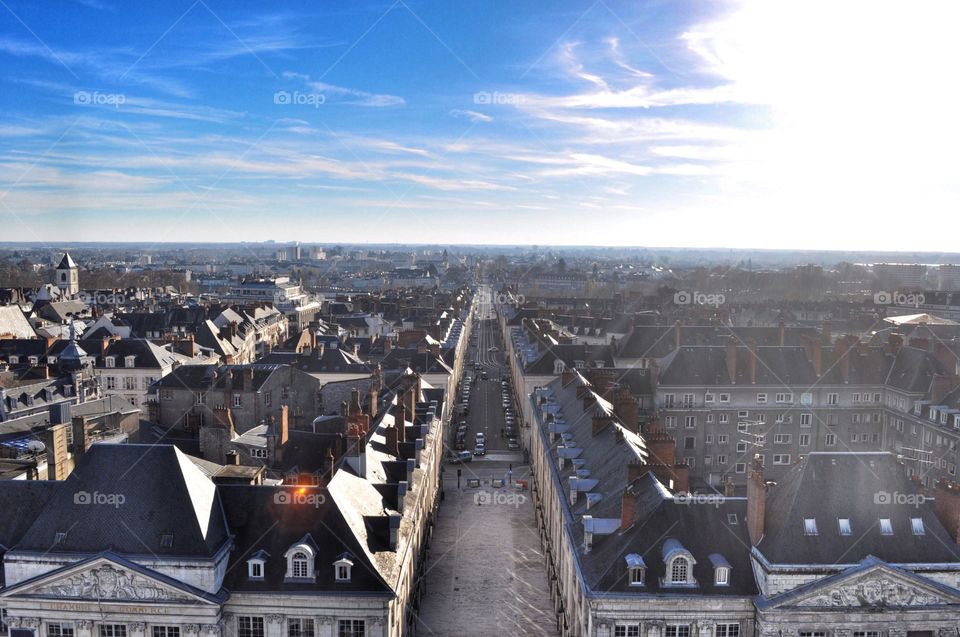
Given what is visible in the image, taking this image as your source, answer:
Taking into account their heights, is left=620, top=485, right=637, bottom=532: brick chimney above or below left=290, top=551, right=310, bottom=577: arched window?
above

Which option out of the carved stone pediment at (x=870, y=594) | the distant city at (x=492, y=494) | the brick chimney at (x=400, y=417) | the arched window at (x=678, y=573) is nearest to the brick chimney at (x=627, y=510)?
the distant city at (x=492, y=494)

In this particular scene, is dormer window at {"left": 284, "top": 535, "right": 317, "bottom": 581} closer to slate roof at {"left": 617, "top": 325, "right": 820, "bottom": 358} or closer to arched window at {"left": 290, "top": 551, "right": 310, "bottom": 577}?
arched window at {"left": 290, "top": 551, "right": 310, "bottom": 577}

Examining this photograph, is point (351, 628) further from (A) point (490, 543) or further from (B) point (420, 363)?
(B) point (420, 363)

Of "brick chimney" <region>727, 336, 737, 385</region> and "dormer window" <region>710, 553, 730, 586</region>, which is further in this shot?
"brick chimney" <region>727, 336, 737, 385</region>

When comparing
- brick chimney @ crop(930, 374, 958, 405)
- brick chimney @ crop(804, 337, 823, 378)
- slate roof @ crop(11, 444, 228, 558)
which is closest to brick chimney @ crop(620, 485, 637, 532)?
slate roof @ crop(11, 444, 228, 558)

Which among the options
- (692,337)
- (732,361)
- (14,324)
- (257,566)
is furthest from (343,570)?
(14,324)

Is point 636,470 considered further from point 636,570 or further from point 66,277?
point 66,277
